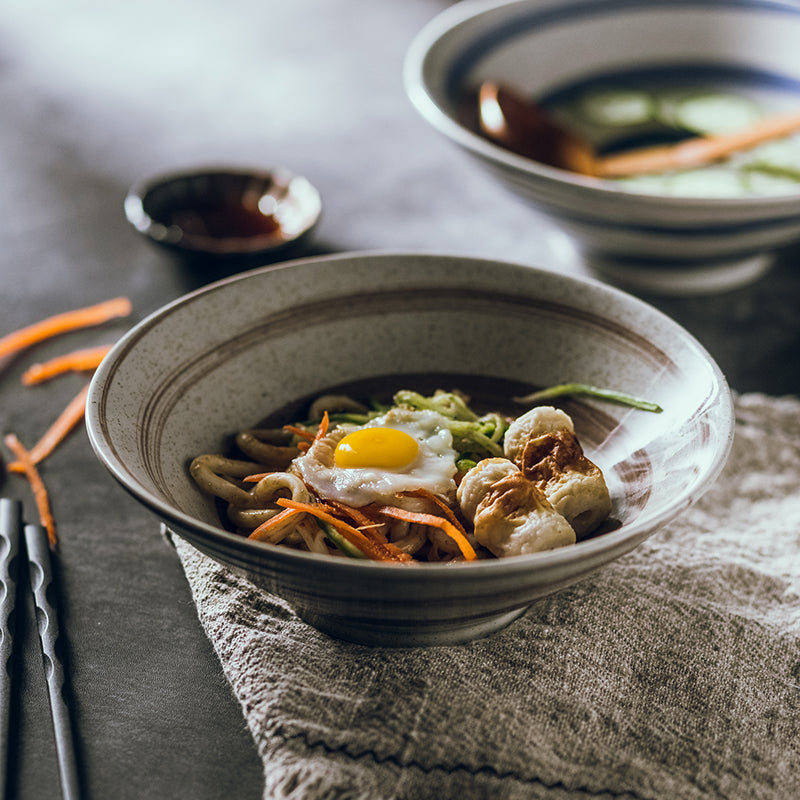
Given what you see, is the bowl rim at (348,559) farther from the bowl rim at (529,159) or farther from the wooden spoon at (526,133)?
the wooden spoon at (526,133)

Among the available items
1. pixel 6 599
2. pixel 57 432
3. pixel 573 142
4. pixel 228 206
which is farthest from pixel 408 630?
pixel 573 142

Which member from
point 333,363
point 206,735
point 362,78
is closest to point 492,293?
point 333,363

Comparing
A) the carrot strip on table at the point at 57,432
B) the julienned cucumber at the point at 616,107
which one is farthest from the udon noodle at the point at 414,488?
the julienned cucumber at the point at 616,107

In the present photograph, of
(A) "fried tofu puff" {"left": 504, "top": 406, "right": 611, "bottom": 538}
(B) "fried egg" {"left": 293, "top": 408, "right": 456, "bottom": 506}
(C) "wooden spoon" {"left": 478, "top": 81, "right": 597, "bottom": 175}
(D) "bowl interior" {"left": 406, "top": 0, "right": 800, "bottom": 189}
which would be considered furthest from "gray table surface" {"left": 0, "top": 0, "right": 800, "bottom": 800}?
(A) "fried tofu puff" {"left": 504, "top": 406, "right": 611, "bottom": 538}

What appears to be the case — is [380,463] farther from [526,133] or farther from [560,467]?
[526,133]

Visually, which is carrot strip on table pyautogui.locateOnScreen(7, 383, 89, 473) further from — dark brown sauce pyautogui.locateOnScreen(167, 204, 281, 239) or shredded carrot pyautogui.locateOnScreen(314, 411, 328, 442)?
dark brown sauce pyautogui.locateOnScreen(167, 204, 281, 239)
